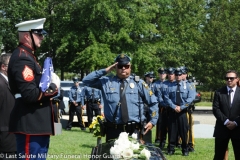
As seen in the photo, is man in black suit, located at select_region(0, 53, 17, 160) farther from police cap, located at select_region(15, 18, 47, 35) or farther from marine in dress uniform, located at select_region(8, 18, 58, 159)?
police cap, located at select_region(15, 18, 47, 35)

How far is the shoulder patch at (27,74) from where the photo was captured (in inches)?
175

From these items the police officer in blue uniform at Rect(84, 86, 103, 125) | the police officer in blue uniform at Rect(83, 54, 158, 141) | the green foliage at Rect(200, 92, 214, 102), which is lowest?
the green foliage at Rect(200, 92, 214, 102)

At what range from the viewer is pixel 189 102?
11.0 m

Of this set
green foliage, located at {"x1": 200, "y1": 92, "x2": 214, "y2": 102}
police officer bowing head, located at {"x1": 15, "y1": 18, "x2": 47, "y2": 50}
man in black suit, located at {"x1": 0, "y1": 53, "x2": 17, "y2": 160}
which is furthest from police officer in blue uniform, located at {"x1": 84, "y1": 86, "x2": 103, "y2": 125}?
green foliage, located at {"x1": 200, "y1": 92, "x2": 214, "y2": 102}

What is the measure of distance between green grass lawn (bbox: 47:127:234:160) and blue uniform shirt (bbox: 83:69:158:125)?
270cm

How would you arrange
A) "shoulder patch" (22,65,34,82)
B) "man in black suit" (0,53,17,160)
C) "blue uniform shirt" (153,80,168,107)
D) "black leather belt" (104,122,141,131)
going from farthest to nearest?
"blue uniform shirt" (153,80,168,107)
"black leather belt" (104,122,141,131)
"man in black suit" (0,53,17,160)
"shoulder patch" (22,65,34,82)

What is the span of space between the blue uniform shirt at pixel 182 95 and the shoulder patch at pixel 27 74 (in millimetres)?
6798

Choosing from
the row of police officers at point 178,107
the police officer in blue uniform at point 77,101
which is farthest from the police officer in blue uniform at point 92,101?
the row of police officers at point 178,107

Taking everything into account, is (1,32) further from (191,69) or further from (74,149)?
(74,149)

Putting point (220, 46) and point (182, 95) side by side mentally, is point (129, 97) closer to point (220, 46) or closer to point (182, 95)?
point (182, 95)

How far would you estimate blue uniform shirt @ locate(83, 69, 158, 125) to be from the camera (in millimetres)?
6453

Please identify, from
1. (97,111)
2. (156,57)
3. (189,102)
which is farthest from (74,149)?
(156,57)

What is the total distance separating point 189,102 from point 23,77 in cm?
703

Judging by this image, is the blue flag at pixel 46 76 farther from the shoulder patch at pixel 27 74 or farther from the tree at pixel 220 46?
the tree at pixel 220 46
